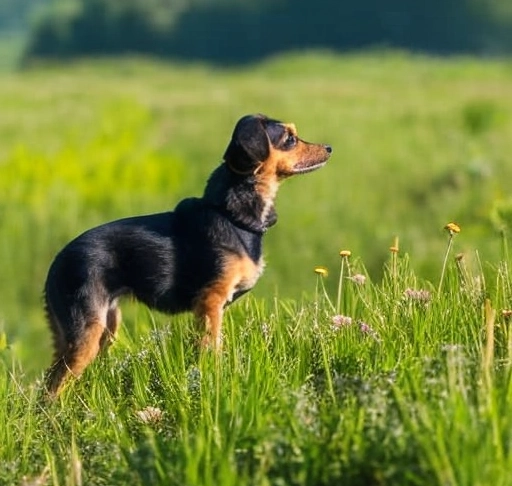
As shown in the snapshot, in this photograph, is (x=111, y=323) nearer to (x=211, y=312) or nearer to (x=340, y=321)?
(x=211, y=312)

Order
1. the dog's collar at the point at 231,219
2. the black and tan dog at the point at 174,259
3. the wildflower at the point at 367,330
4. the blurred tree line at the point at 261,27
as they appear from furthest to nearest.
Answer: the blurred tree line at the point at 261,27 → the dog's collar at the point at 231,219 → the black and tan dog at the point at 174,259 → the wildflower at the point at 367,330

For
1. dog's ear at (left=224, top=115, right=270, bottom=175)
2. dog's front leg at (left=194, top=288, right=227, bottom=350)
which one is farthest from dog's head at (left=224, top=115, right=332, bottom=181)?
dog's front leg at (left=194, top=288, right=227, bottom=350)

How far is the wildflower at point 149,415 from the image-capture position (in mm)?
3561

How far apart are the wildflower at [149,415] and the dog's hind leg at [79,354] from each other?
1149mm

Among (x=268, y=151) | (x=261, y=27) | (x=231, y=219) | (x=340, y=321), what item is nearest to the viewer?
(x=340, y=321)

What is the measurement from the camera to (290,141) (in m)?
5.43

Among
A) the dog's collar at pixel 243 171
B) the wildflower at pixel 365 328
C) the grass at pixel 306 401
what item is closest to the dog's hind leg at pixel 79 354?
the grass at pixel 306 401

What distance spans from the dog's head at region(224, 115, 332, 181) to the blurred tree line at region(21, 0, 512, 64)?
2817 inches

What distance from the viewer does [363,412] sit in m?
2.94

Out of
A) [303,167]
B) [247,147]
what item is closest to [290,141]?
[303,167]

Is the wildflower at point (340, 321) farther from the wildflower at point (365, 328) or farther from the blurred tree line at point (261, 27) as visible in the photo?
the blurred tree line at point (261, 27)

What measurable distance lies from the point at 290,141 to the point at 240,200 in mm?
429

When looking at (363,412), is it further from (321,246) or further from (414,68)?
(414,68)

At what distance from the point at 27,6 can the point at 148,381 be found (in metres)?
187
